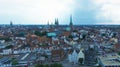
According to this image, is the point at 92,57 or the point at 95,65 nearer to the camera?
the point at 95,65

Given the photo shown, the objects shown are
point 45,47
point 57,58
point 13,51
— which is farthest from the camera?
point 45,47

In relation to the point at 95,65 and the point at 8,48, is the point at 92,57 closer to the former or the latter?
the point at 95,65

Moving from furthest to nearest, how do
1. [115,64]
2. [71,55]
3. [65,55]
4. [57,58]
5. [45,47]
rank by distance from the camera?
[45,47], [65,55], [57,58], [71,55], [115,64]

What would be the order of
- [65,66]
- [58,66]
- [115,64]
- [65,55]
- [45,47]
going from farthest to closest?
[45,47] < [65,55] < [65,66] < [115,64] < [58,66]

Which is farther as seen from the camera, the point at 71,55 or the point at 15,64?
the point at 71,55

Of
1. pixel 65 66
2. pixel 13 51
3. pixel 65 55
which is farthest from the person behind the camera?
pixel 13 51

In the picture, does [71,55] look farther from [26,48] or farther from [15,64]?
[26,48]

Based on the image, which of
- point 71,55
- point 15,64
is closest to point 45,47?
point 71,55

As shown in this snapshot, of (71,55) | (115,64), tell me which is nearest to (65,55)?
(71,55)
